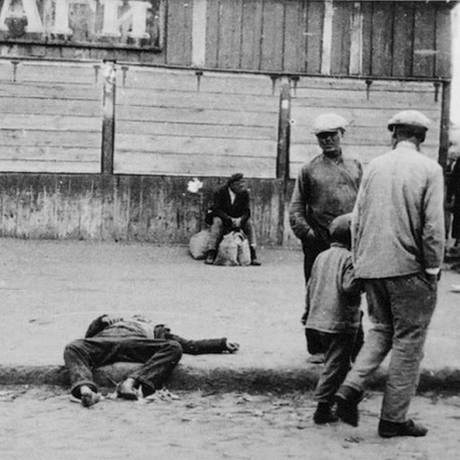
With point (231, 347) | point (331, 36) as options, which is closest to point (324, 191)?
point (231, 347)

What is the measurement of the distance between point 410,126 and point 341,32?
28.6 feet

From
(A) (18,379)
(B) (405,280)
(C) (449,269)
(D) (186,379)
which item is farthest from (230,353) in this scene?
(C) (449,269)

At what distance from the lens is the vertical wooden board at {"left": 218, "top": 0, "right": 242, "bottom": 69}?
44.4 ft

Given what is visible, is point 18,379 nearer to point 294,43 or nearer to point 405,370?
point 405,370

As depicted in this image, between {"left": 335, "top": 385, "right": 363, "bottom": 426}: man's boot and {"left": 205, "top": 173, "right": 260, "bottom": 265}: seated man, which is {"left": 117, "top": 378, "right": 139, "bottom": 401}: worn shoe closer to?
{"left": 335, "top": 385, "right": 363, "bottom": 426}: man's boot

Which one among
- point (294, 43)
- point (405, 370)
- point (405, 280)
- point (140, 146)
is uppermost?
point (294, 43)

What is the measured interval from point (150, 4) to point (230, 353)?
7.99m

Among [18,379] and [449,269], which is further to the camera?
[449,269]

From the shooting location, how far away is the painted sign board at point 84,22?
13.2m

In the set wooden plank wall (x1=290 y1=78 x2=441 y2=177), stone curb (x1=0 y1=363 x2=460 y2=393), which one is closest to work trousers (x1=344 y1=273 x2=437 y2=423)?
stone curb (x1=0 y1=363 x2=460 y2=393)

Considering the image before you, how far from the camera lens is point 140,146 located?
1355 centimetres

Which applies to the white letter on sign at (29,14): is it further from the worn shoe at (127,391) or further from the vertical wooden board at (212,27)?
the worn shoe at (127,391)

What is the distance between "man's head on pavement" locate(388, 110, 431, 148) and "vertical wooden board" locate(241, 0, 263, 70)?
8.53 meters

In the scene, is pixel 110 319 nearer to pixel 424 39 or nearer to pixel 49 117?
pixel 49 117
